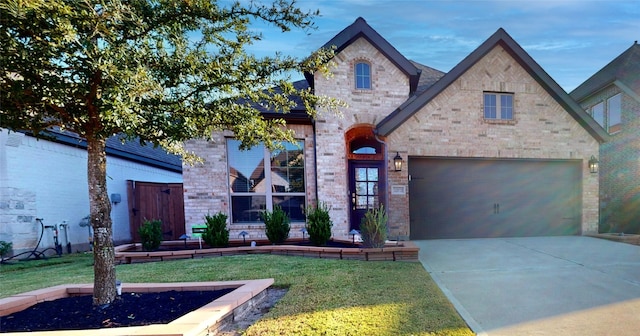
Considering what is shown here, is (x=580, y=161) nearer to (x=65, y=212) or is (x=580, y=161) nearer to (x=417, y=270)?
(x=417, y=270)

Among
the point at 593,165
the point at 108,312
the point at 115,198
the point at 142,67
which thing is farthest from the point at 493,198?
the point at 115,198

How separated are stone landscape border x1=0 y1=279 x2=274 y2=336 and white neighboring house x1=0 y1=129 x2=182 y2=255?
9.05 feet

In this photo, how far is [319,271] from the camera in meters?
4.41

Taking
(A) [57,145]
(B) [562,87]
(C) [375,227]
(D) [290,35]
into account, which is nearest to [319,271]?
(C) [375,227]

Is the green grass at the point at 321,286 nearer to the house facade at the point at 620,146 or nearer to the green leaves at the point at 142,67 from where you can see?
the green leaves at the point at 142,67

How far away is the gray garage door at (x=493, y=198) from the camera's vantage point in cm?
757

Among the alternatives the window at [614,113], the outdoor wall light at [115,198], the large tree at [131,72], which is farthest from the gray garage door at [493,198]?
the outdoor wall light at [115,198]

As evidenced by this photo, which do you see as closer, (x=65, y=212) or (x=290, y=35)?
(x=290, y=35)

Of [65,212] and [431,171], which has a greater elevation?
[431,171]

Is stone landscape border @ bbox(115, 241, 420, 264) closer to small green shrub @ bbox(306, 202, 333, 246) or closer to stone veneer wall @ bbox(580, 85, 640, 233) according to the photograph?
small green shrub @ bbox(306, 202, 333, 246)

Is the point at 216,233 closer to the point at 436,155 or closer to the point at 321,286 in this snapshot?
the point at 321,286

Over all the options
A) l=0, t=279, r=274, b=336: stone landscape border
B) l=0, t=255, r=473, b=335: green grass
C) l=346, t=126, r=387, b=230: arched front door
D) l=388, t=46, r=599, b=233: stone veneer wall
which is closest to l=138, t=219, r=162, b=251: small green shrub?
l=0, t=255, r=473, b=335: green grass

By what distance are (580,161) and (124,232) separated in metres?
14.7

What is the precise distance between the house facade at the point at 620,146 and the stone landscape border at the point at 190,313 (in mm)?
12054
